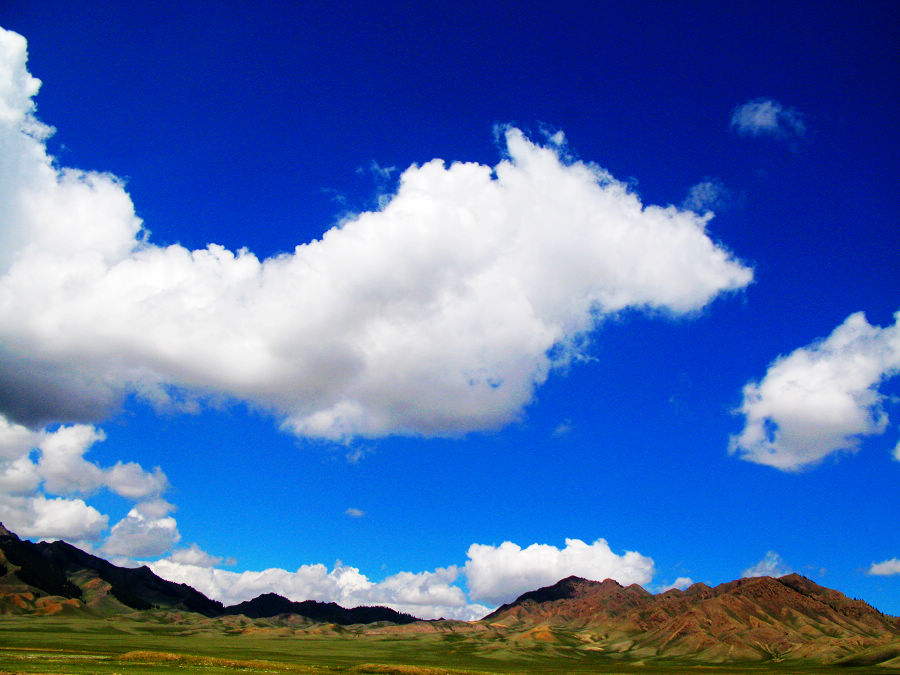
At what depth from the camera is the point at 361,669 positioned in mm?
150625

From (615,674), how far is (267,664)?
369 feet

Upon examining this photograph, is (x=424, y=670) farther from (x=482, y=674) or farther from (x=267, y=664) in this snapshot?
(x=267, y=664)

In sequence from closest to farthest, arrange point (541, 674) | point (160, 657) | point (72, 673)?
point (72, 673) < point (160, 657) < point (541, 674)

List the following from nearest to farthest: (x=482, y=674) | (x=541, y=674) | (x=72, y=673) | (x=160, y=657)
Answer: (x=72, y=673) → (x=160, y=657) → (x=482, y=674) → (x=541, y=674)

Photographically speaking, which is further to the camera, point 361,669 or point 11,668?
point 361,669

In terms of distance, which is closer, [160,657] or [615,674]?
[160,657]

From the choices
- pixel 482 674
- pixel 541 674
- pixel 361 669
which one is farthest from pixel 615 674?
pixel 361 669

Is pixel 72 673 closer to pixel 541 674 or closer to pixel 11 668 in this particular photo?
pixel 11 668

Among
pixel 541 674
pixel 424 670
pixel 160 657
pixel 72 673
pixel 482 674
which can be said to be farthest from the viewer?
pixel 541 674

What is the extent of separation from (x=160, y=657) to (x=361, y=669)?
4660 cm

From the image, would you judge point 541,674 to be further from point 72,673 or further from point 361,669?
point 72,673

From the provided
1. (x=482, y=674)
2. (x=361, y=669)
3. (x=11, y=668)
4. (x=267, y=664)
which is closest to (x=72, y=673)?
(x=11, y=668)

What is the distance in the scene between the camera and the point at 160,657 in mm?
140250

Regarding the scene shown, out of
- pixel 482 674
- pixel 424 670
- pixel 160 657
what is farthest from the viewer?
pixel 482 674
